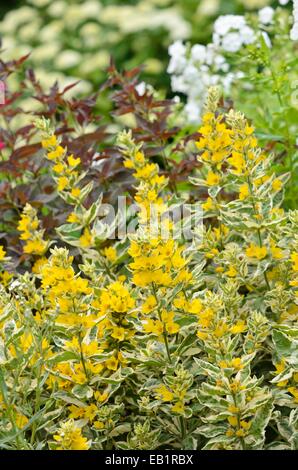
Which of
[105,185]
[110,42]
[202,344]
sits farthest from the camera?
[110,42]

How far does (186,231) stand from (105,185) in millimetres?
403

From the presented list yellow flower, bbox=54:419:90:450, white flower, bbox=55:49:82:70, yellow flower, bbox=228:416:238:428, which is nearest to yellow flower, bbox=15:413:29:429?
yellow flower, bbox=54:419:90:450

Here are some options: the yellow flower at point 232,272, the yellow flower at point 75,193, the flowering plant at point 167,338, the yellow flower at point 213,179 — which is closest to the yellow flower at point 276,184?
the flowering plant at point 167,338

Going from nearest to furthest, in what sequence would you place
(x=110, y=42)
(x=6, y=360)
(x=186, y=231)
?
1. (x=6, y=360)
2. (x=186, y=231)
3. (x=110, y=42)

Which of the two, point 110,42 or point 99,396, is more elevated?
point 99,396

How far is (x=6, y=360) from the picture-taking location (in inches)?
68.7

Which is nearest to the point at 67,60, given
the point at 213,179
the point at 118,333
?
the point at 213,179

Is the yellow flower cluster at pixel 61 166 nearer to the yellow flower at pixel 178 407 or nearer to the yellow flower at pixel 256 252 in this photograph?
the yellow flower at pixel 256 252

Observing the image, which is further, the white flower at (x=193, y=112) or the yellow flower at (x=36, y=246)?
the white flower at (x=193, y=112)

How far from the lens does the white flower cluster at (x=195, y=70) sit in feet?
10.3

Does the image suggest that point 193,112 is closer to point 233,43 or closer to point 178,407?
point 233,43

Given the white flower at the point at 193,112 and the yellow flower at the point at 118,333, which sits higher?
the yellow flower at the point at 118,333

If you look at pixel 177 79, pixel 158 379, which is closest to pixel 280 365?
pixel 158 379

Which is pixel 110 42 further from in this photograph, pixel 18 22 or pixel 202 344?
pixel 202 344
